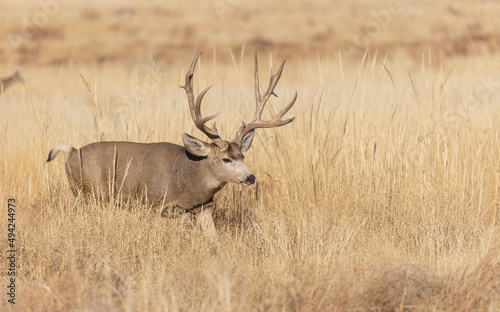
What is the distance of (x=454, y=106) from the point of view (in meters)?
8.70

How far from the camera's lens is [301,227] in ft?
19.9

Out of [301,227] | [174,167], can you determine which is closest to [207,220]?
[174,167]

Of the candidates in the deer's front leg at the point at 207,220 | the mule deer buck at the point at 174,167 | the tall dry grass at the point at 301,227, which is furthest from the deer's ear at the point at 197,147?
the tall dry grass at the point at 301,227

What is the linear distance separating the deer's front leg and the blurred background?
14.6 meters

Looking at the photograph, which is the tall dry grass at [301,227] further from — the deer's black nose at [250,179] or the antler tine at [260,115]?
the antler tine at [260,115]

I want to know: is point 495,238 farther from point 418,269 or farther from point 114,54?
point 114,54

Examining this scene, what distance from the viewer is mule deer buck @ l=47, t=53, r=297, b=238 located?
627 cm

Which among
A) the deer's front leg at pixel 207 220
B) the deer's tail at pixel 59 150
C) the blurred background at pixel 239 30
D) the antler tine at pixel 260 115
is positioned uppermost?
the blurred background at pixel 239 30

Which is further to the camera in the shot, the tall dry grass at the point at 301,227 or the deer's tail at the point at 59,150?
the deer's tail at the point at 59,150

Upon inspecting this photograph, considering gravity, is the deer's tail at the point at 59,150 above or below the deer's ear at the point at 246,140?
below

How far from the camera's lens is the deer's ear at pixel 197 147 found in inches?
250

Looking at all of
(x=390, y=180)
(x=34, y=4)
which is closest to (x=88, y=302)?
(x=390, y=180)

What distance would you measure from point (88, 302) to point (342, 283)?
1.52 meters

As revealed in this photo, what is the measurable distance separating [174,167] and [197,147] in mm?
395
